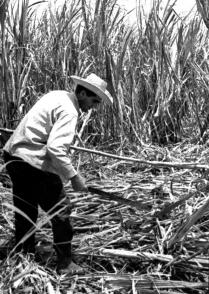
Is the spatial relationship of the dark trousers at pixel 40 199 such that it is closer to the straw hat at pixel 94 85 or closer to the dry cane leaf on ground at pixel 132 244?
the dry cane leaf on ground at pixel 132 244

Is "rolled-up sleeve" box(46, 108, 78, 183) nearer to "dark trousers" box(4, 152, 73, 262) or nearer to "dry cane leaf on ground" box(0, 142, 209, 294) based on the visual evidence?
"dark trousers" box(4, 152, 73, 262)

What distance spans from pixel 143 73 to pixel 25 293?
3468mm

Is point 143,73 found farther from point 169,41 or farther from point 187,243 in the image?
point 187,243

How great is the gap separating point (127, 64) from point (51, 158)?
302 cm

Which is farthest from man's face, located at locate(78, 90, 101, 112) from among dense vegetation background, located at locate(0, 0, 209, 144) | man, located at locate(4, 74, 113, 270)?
dense vegetation background, located at locate(0, 0, 209, 144)

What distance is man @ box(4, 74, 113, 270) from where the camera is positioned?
2.75 meters

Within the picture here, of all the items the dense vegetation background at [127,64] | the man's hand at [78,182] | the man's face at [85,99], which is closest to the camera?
the man's hand at [78,182]

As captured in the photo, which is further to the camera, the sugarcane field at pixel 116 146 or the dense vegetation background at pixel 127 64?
the dense vegetation background at pixel 127 64

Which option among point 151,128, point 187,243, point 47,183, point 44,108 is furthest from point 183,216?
point 151,128

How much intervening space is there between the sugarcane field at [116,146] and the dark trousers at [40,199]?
0.01 m

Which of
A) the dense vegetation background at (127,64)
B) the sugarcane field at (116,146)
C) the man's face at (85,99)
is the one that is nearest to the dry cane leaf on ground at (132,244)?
the sugarcane field at (116,146)

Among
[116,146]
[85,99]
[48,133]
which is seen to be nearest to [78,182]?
[48,133]

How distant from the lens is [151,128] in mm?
5570

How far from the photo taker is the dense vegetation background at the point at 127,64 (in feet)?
17.3
